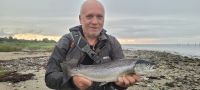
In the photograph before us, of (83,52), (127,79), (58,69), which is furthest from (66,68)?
(127,79)

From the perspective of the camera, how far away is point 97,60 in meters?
6.14

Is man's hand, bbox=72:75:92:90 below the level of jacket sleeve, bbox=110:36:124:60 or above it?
below

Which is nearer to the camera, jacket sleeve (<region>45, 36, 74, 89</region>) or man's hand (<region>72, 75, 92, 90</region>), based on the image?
man's hand (<region>72, 75, 92, 90</region>)

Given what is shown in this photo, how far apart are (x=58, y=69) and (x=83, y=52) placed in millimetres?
518

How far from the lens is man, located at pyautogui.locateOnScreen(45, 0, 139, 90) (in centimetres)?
603

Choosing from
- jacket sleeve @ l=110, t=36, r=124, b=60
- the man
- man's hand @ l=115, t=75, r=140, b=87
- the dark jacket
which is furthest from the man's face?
man's hand @ l=115, t=75, r=140, b=87

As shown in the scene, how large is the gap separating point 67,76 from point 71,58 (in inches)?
13.9

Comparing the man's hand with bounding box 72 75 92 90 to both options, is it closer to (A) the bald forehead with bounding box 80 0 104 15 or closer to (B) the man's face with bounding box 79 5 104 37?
(B) the man's face with bounding box 79 5 104 37

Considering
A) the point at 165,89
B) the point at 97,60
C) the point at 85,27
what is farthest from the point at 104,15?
the point at 165,89

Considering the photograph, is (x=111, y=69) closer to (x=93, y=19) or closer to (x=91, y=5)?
(x=93, y=19)

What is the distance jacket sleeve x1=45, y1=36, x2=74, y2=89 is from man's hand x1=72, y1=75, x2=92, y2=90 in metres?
0.29

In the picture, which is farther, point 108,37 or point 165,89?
point 165,89

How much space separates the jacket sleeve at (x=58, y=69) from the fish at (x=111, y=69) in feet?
0.63

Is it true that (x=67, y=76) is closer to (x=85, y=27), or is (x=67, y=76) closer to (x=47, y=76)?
(x=47, y=76)
